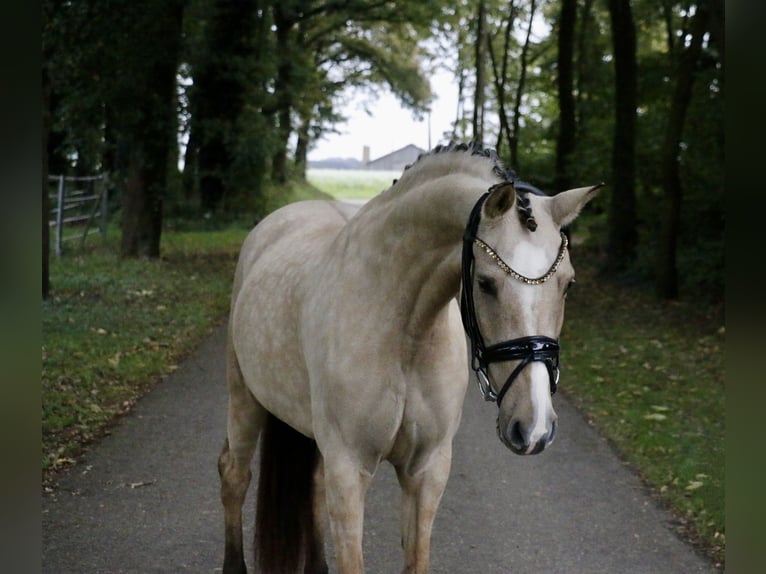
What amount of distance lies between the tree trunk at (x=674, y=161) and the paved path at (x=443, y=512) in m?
7.97

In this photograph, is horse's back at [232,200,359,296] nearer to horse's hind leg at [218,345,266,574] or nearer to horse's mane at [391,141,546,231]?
horse's hind leg at [218,345,266,574]

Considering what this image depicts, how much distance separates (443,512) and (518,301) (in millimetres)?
3424

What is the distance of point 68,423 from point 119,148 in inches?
524

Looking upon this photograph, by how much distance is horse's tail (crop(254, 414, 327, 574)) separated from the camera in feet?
14.4

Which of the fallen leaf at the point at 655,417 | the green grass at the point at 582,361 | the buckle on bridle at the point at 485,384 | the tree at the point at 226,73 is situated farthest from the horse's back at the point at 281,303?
the tree at the point at 226,73

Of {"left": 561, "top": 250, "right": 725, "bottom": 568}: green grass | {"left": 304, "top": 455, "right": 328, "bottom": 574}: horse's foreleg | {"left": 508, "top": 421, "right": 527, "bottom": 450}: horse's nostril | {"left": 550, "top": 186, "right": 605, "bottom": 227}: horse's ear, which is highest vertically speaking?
{"left": 550, "top": 186, "right": 605, "bottom": 227}: horse's ear

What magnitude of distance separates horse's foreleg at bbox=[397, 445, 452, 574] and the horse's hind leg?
1.31 meters

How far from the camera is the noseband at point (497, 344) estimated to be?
2.72 m

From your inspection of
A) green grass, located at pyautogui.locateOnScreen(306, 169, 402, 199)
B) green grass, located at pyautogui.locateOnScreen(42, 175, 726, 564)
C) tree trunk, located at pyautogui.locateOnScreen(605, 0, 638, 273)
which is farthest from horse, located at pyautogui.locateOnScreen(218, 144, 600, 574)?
green grass, located at pyautogui.locateOnScreen(306, 169, 402, 199)

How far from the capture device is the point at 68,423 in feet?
24.0

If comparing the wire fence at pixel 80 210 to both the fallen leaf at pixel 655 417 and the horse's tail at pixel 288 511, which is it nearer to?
the fallen leaf at pixel 655 417

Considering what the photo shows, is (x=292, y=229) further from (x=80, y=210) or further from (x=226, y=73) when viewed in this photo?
(x=80, y=210)

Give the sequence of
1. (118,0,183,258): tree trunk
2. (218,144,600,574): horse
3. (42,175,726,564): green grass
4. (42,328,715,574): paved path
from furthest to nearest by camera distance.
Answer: (118,0,183,258): tree trunk → (42,175,726,564): green grass → (42,328,715,574): paved path → (218,144,600,574): horse

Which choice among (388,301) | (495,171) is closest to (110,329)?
(388,301)
